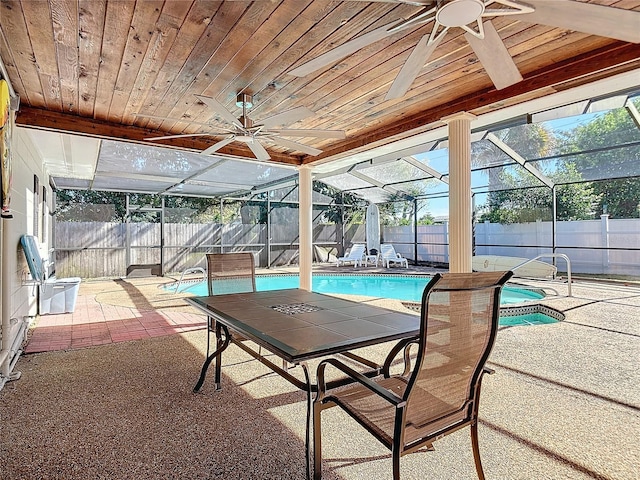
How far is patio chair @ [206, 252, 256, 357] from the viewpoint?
3.31m

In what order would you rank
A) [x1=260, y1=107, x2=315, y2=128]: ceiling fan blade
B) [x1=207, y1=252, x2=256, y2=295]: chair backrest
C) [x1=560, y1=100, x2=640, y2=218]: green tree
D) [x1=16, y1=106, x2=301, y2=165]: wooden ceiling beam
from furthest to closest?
[x1=560, y1=100, x2=640, y2=218]: green tree, [x1=16, y1=106, x2=301, y2=165]: wooden ceiling beam, [x1=207, y1=252, x2=256, y2=295]: chair backrest, [x1=260, y1=107, x2=315, y2=128]: ceiling fan blade

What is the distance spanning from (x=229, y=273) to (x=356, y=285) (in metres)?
7.02

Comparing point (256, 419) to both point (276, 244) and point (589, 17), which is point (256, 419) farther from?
point (276, 244)

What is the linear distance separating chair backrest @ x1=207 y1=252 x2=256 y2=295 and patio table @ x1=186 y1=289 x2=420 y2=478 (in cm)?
33

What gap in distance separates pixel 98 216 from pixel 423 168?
9055mm

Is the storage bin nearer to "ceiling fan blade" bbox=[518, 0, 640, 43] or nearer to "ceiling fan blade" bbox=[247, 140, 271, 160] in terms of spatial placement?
"ceiling fan blade" bbox=[247, 140, 271, 160]

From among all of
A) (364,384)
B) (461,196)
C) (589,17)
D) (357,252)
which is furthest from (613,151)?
(364,384)

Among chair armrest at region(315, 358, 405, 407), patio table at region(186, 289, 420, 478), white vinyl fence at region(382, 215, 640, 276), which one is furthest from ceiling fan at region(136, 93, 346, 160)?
white vinyl fence at region(382, 215, 640, 276)

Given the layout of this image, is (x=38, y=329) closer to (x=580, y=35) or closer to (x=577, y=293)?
(x=580, y=35)

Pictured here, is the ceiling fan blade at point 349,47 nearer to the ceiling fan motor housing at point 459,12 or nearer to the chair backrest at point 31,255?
the ceiling fan motor housing at point 459,12

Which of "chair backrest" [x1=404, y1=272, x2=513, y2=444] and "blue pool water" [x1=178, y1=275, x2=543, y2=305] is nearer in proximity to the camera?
"chair backrest" [x1=404, y1=272, x2=513, y2=444]

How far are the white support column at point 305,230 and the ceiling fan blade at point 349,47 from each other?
3.99 m

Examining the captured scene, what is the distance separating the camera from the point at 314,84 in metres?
3.17

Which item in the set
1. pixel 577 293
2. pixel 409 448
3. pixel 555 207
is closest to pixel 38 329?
pixel 409 448
